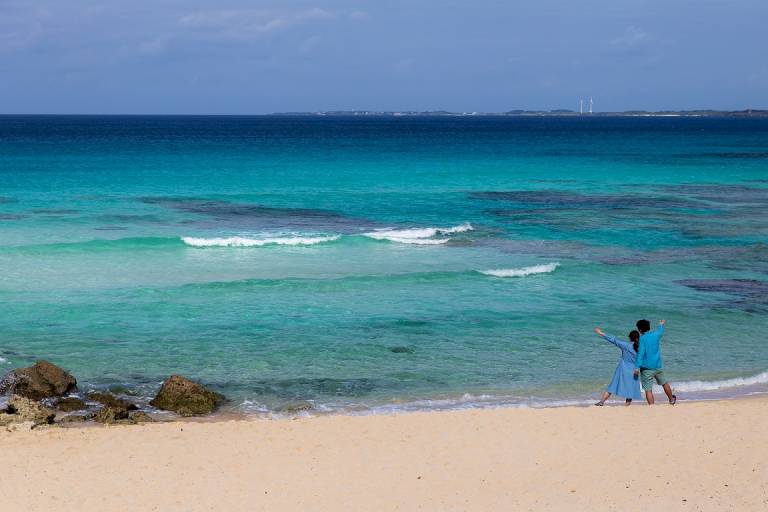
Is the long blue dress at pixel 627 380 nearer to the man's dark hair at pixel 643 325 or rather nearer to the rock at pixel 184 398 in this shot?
the man's dark hair at pixel 643 325

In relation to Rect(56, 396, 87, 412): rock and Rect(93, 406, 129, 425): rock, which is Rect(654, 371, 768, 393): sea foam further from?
Rect(56, 396, 87, 412): rock

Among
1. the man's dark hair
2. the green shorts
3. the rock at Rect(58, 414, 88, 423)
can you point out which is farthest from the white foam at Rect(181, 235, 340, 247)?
the man's dark hair

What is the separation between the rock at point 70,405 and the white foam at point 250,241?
14.3 m

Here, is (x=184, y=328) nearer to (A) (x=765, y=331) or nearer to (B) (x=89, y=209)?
(A) (x=765, y=331)

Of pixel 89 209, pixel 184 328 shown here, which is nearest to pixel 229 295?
pixel 184 328

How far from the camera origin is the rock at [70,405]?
14.4 metres

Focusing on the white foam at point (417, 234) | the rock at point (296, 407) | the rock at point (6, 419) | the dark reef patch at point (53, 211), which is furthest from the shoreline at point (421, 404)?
the dark reef patch at point (53, 211)

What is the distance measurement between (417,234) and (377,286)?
8.29 m

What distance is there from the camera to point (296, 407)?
582 inches

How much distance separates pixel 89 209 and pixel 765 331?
26.9 meters

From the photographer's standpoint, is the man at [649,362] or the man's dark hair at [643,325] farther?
the man at [649,362]

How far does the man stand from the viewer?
14266 millimetres

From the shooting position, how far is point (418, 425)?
13359mm

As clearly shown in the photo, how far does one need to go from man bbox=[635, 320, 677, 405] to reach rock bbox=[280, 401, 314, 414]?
5395 mm
